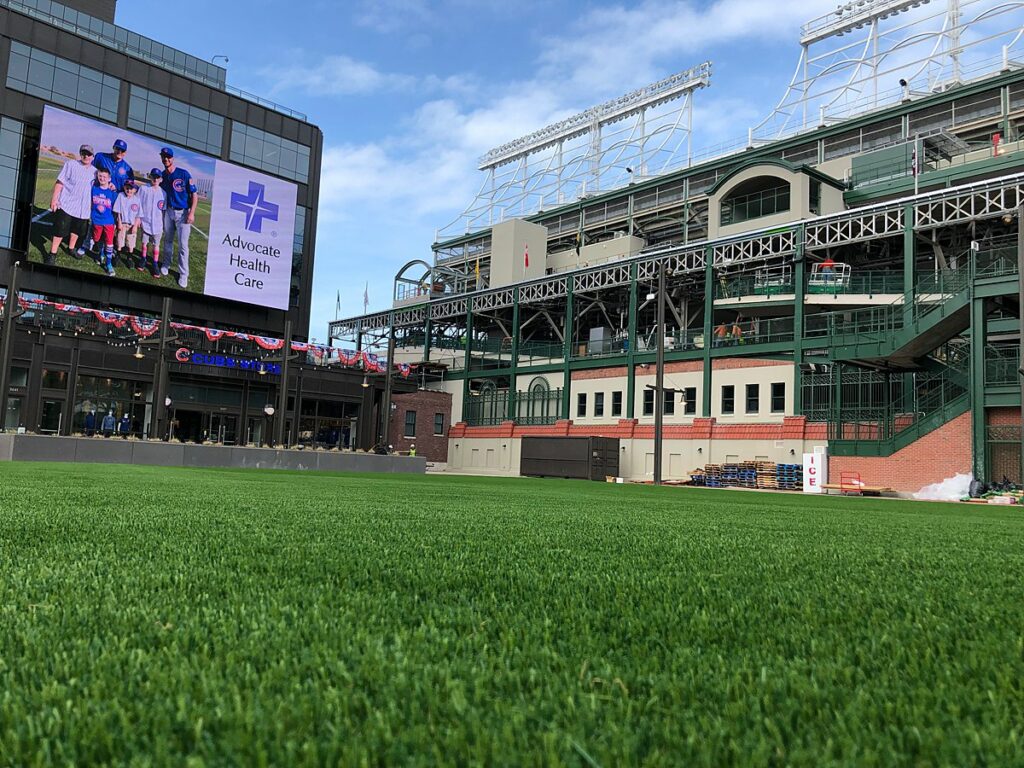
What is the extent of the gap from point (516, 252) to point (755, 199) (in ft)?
62.9

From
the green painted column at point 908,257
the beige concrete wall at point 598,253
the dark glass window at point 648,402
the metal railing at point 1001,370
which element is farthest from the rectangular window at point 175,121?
the metal railing at point 1001,370

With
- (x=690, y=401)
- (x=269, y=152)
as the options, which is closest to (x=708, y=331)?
(x=690, y=401)

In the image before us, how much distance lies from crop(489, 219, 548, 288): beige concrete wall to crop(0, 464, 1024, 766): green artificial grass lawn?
54.1m

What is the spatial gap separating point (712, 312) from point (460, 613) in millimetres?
40859

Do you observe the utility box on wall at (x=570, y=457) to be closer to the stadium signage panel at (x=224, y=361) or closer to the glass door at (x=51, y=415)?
the stadium signage panel at (x=224, y=361)

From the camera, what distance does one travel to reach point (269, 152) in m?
57.3

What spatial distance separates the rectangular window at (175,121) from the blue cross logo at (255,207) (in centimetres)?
397

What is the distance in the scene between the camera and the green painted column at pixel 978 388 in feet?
86.4

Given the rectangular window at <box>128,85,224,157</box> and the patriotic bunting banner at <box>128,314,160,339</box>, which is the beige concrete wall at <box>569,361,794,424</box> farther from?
the rectangular window at <box>128,85,224,157</box>

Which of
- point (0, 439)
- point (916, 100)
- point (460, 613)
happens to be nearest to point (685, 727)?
point (460, 613)

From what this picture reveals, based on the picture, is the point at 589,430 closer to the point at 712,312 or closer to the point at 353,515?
the point at 712,312

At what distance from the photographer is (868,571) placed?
3.88m

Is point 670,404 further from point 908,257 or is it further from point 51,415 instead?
point 51,415

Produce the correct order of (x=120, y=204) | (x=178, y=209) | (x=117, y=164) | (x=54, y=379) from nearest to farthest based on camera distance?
1. (x=54, y=379)
2. (x=120, y=204)
3. (x=117, y=164)
4. (x=178, y=209)
